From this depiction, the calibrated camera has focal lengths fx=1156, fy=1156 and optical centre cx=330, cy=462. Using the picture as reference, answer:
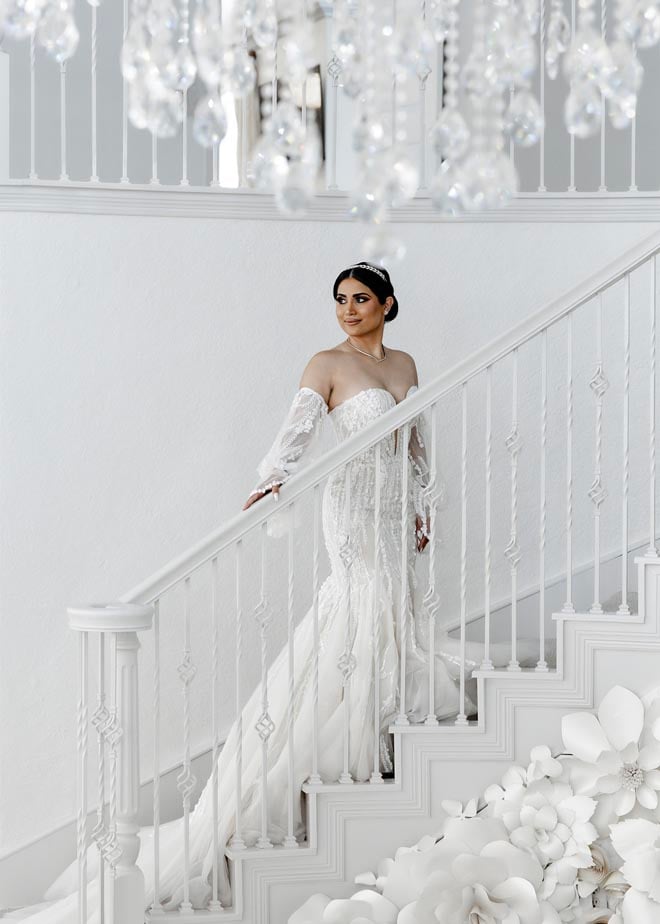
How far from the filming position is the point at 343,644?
3549mm

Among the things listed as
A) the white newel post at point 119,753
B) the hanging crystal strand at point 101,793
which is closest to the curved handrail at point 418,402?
the white newel post at point 119,753

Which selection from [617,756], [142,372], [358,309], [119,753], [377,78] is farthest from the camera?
[142,372]

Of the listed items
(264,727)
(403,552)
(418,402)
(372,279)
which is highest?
(372,279)

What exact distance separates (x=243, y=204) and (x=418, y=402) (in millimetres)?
1599

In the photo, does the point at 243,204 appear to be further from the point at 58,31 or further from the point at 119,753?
the point at 58,31

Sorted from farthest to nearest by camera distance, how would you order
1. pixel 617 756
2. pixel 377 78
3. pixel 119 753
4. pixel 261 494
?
pixel 261 494, pixel 617 756, pixel 119 753, pixel 377 78

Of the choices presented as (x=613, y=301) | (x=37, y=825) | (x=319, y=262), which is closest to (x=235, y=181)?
(x=319, y=262)

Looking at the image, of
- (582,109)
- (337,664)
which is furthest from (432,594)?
(582,109)

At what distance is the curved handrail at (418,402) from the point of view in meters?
3.29

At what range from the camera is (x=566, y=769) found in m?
3.31

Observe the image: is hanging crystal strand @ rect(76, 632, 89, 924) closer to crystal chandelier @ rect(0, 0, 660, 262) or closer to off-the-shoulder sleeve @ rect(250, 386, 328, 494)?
off-the-shoulder sleeve @ rect(250, 386, 328, 494)

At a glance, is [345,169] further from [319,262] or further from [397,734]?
[397,734]

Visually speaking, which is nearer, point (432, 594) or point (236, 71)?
point (236, 71)

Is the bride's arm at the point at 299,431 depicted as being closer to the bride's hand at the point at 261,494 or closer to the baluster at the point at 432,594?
the bride's hand at the point at 261,494
